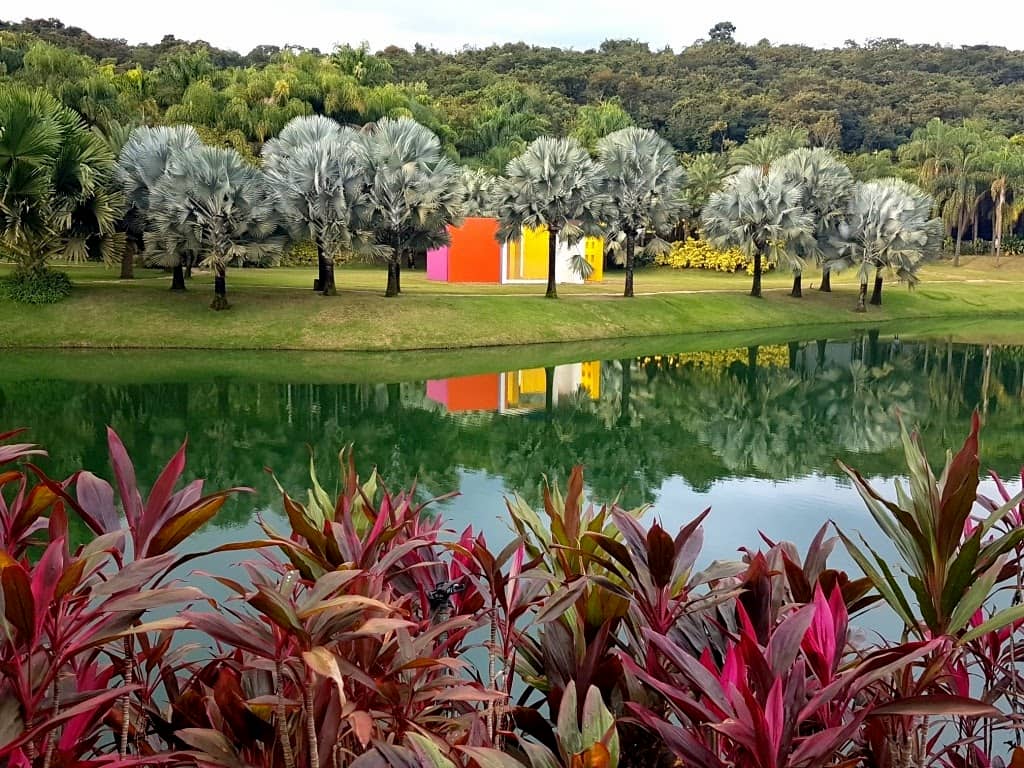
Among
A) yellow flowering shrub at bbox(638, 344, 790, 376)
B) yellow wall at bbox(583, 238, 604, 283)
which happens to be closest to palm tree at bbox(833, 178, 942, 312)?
yellow flowering shrub at bbox(638, 344, 790, 376)

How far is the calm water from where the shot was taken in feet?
34.7

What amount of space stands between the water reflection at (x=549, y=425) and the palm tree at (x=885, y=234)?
1239 cm

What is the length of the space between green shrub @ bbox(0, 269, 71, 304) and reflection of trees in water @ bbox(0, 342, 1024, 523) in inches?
287

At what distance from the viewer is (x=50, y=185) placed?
22.3 metres

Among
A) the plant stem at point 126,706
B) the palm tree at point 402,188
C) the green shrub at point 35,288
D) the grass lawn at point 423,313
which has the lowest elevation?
the grass lawn at point 423,313

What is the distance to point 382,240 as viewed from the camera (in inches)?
1125

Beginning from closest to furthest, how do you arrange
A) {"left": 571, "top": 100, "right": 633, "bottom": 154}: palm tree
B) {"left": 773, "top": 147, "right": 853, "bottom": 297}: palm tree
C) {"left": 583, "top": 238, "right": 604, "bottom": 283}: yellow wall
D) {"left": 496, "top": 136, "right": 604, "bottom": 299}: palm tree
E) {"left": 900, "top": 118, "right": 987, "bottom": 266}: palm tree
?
{"left": 496, "top": 136, "right": 604, "bottom": 299}: palm tree
{"left": 773, "top": 147, "right": 853, "bottom": 297}: palm tree
{"left": 583, "top": 238, "right": 604, "bottom": 283}: yellow wall
{"left": 900, "top": 118, "right": 987, "bottom": 266}: palm tree
{"left": 571, "top": 100, "right": 633, "bottom": 154}: palm tree

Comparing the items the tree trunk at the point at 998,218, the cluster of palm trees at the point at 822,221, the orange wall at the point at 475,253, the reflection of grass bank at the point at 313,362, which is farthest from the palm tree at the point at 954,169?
the orange wall at the point at 475,253

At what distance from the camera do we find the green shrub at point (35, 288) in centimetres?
2406

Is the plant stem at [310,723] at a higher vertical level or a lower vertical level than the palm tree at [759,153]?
lower

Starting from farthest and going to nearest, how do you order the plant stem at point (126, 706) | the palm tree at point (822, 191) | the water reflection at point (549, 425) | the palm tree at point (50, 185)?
the palm tree at point (822, 191), the palm tree at point (50, 185), the water reflection at point (549, 425), the plant stem at point (126, 706)

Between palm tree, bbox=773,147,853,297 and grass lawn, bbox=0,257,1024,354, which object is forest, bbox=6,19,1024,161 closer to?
grass lawn, bbox=0,257,1024,354

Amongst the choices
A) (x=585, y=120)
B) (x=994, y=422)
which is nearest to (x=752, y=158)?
(x=585, y=120)

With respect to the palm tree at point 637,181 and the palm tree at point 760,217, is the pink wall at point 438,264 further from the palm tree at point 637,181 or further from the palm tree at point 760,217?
the palm tree at point 760,217
